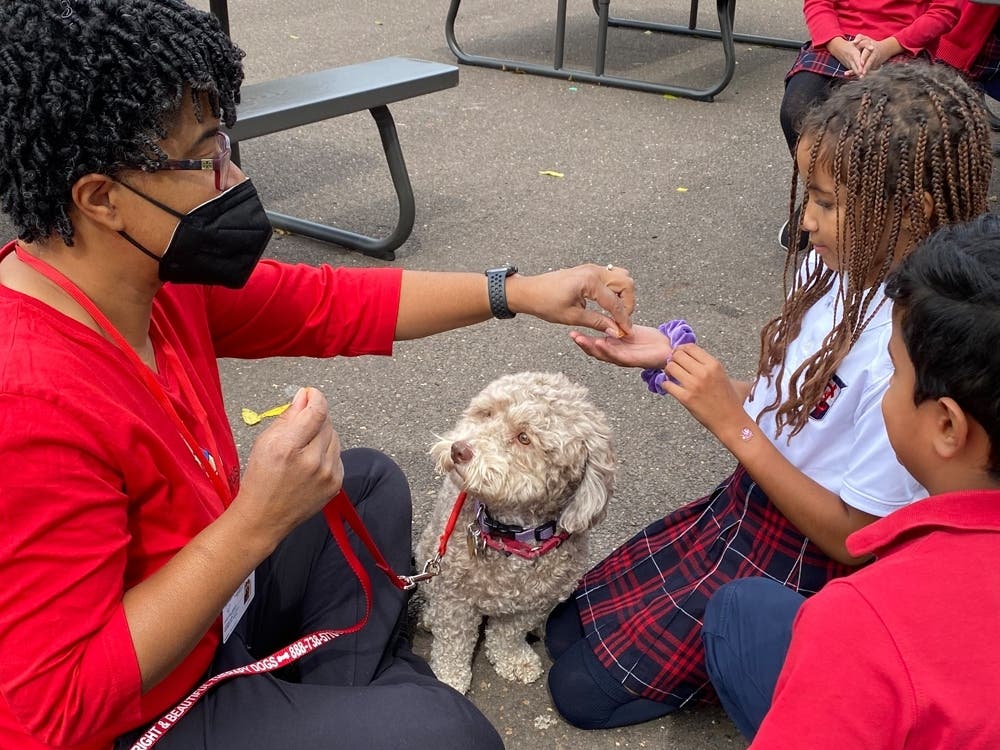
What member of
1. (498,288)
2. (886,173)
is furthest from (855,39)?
(498,288)

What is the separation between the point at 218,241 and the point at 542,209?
367 cm

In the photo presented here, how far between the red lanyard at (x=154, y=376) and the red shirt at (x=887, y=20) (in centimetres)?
362

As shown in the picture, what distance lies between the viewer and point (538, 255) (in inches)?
187

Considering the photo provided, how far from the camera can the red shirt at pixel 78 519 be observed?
4.47 ft

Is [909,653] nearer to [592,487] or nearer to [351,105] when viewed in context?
[592,487]

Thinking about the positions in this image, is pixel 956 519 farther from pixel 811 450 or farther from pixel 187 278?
pixel 187 278

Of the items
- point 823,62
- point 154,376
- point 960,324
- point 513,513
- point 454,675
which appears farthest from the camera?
point 823,62

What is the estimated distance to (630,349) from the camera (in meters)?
2.32

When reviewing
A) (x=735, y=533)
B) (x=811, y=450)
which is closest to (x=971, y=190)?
(x=811, y=450)

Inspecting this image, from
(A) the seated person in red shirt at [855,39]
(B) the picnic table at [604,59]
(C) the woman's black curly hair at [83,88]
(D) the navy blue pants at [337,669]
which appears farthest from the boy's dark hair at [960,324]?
(B) the picnic table at [604,59]

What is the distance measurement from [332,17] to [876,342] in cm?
816

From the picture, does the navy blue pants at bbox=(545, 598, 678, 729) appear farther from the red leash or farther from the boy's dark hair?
the boy's dark hair

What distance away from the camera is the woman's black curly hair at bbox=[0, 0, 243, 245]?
56.0 inches

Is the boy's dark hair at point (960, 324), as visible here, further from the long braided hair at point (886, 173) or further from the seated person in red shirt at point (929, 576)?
the long braided hair at point (886, 173)
